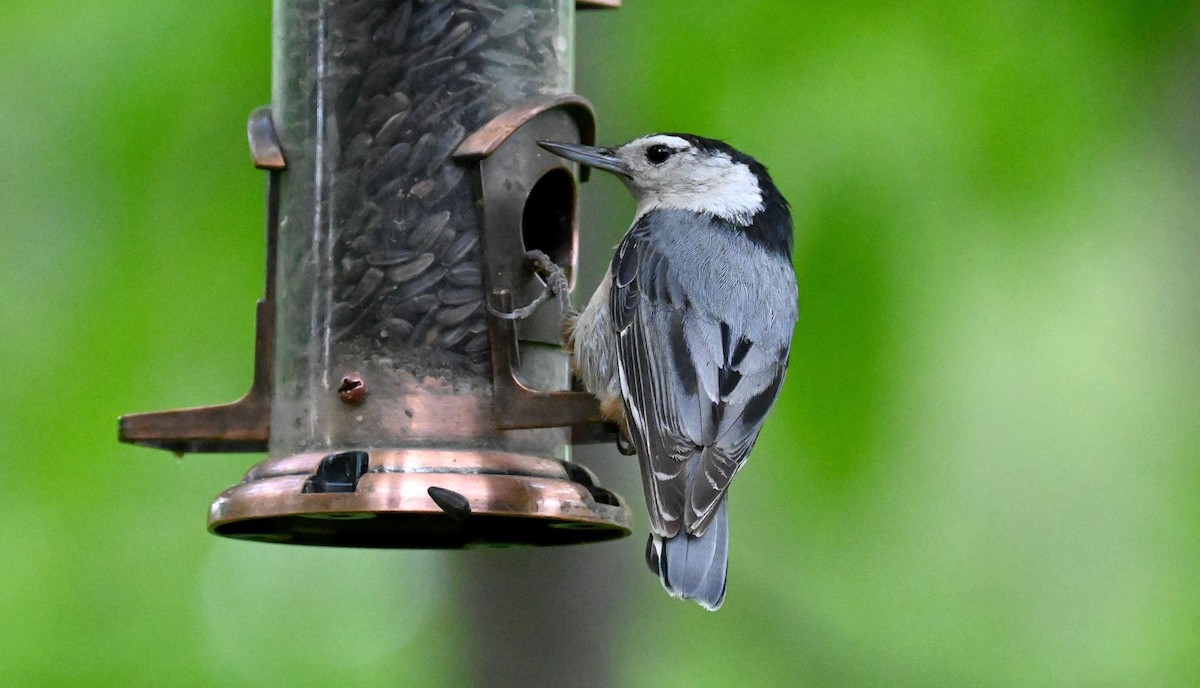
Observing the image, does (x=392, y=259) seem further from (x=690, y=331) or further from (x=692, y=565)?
(x=692, y=565)

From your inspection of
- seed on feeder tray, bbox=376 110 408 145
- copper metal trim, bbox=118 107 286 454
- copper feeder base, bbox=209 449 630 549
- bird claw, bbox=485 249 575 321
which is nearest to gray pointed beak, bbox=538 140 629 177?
bird claw, bbox=485 249 575 321

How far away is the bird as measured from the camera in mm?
4355

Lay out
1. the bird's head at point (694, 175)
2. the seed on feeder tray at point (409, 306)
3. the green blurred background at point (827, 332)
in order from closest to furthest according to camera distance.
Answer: the seed on feeder tray at point (409, 306) → the bird's head at point (694, 175) → the green blurred background at point (827, 332)

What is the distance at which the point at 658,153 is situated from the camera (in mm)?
5270

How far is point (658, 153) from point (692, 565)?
1.54 metres

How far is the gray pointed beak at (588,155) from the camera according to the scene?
476cm

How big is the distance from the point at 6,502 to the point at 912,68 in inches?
146

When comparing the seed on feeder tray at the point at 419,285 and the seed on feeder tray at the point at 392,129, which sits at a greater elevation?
the seed on feeder tray at the point at 392,129

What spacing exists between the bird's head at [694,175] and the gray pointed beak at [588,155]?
0.06m

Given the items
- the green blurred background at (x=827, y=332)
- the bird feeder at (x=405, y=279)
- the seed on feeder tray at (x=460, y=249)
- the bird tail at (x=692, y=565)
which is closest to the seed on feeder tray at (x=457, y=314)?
the bird feeder at (x=405, y=279)

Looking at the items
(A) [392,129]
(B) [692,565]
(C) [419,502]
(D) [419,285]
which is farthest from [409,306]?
(B) [692,565]

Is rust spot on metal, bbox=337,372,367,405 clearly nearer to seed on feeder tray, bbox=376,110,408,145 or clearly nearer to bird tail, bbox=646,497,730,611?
seed on feeder tray, bbox=376,110,408,145

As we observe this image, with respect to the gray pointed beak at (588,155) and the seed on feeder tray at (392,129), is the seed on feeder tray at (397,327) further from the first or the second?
the gray pointed beak at (588,155)

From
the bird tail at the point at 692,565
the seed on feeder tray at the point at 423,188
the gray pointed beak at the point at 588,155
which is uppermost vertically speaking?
the gray pointed beak at the point at 588,155
